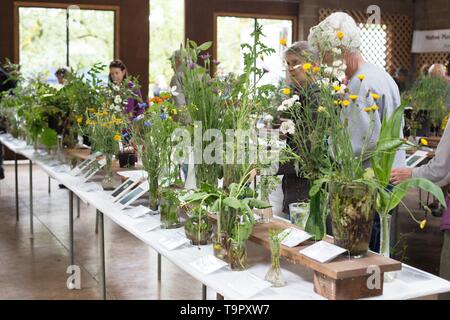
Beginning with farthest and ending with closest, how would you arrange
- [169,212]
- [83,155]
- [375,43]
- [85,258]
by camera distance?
[375,43] < [85,258] < [83,155] < [169,212]

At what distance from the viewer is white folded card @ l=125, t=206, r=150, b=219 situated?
2533mm

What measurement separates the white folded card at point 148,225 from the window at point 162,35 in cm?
780

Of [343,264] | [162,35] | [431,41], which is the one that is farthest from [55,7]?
[343,264]

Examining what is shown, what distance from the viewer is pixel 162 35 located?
35.6ft

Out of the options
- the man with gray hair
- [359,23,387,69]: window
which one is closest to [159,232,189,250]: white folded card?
the man with gray hair

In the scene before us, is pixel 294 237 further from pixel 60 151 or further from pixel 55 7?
pixel 55 7

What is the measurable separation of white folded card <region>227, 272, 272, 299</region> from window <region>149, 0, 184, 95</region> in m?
8.51

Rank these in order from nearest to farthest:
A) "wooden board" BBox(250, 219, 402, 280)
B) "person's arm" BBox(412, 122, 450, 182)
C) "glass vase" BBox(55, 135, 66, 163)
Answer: "wooden board" BBox(250, 219, 402, 280) → "person's arm" BBox(412, 122, 450, 182) → "glass vase" BBox(55, 135, 66, 163)

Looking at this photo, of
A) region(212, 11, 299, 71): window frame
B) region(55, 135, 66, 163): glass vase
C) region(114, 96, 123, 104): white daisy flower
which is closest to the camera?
region(114, 96, 123, 104): white daisy flower

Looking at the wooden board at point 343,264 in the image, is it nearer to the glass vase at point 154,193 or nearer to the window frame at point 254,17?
the glass vase at point 154,193

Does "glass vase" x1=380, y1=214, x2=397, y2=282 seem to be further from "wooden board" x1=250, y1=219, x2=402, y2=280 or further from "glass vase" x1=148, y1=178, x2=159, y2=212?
"glass vase" x1=148, y1=178, x2=159, y2=212

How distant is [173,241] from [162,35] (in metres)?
9.03
